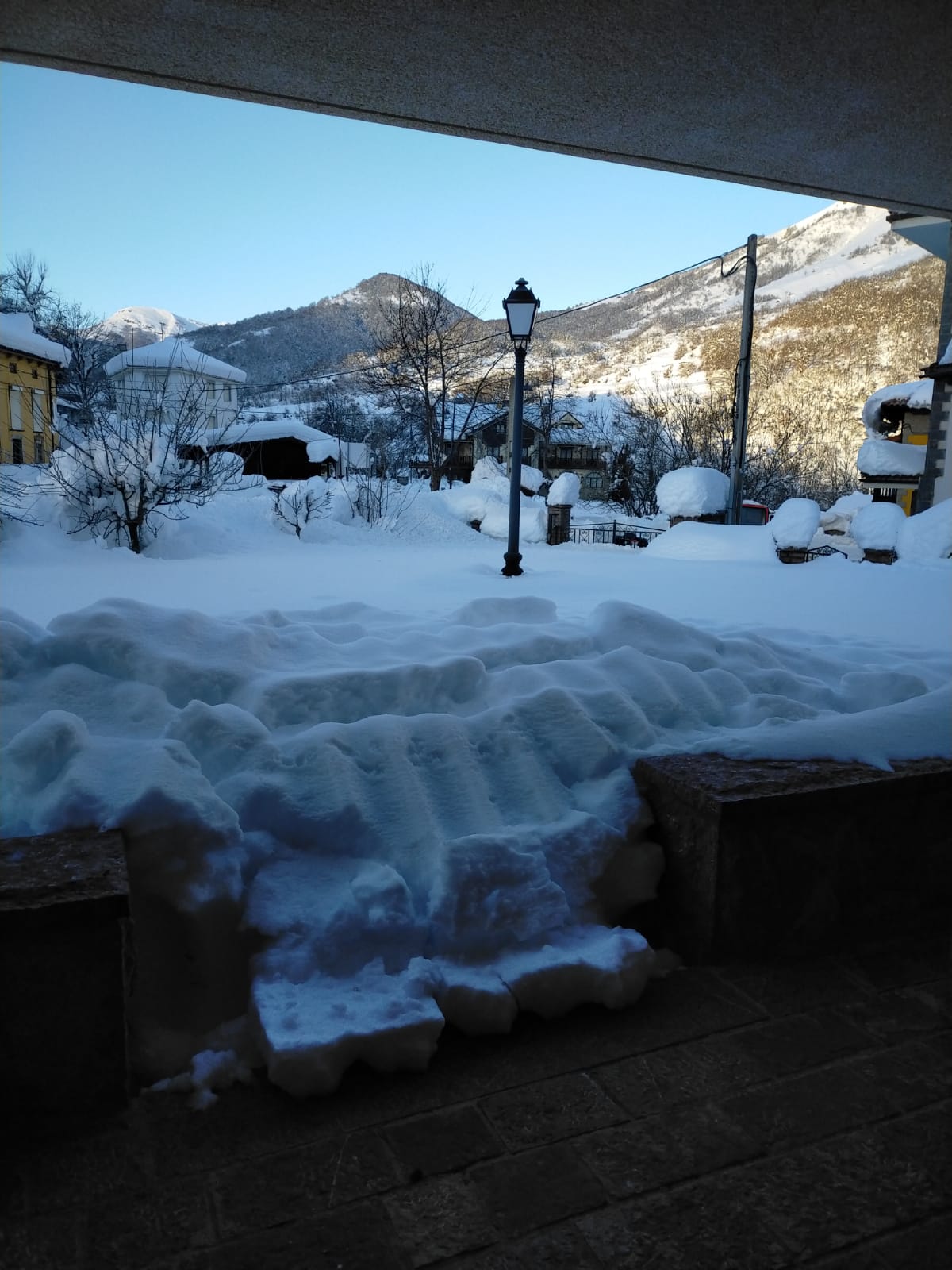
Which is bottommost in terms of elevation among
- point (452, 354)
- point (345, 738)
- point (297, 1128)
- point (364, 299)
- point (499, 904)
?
point (297, 1128)

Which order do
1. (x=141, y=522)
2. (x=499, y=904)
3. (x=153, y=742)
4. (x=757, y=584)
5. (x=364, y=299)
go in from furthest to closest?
(x=364, y=299) < (x=141, y=522) < (x=757, y=584) < (x=153, y=742) < (x=499, y=904)

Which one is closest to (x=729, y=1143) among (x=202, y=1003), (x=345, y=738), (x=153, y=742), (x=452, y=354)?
(x=202, y=1003)

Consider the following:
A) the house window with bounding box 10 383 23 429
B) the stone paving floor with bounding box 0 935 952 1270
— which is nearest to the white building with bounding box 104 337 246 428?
the house window with bounding box 10 383 23 429

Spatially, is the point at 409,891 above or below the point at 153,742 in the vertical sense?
below

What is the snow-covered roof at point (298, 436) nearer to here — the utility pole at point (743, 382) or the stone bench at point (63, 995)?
the utility pole at point (743, 382)

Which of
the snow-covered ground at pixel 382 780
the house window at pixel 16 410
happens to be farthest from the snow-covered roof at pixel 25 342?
the snow-covered ground at pixel 382 780

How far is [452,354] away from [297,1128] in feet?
73.0

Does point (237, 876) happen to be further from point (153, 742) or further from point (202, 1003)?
point (153, 742)

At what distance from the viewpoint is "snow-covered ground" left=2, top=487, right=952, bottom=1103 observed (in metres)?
1.57

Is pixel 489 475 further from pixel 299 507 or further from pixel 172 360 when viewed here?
pixel 172 360

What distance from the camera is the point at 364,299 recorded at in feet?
84.2

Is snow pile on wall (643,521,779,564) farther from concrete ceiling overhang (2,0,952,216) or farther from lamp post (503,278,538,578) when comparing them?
concrete ceiling overhang (2,0,952,216)

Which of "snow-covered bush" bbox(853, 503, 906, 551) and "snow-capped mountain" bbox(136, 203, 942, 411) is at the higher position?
"snow-capped mountain" bbox(136, 203, 942, 411)

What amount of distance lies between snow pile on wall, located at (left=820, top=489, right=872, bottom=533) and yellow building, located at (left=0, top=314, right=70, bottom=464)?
21.1m
